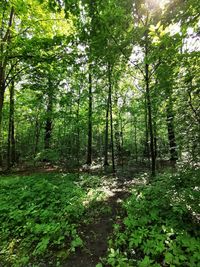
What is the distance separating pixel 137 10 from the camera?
666 cm

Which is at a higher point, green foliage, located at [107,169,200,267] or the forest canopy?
the forest canopy

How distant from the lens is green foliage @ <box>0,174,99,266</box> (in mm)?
3889

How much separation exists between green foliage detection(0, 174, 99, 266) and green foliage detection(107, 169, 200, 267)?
1.05m

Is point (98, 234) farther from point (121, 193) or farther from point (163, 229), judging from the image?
point (121, 193)

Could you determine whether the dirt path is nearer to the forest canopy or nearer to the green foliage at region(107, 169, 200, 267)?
the green foliage at region(107, 169, 200, 267)

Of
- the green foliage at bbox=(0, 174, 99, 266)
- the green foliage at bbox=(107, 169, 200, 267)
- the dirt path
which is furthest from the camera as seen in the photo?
the green foliage at bbox=(0, 174, 99, 266)

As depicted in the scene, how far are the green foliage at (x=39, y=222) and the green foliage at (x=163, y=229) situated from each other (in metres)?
1.05

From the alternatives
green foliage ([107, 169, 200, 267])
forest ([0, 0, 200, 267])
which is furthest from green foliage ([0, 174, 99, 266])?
green foliage ([107, 169, 200, 267])

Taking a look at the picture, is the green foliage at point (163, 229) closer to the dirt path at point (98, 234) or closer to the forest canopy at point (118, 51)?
the dirt path at point (98, 234)

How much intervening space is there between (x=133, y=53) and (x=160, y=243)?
658 centimetres

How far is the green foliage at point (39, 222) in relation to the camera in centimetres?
389

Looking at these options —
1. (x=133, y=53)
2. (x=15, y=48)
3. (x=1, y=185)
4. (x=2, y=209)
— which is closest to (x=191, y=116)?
(x=133, y=53)

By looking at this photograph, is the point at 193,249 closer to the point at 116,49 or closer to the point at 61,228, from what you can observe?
the point at 61,228

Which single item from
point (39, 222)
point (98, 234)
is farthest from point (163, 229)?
point (39, 222)
